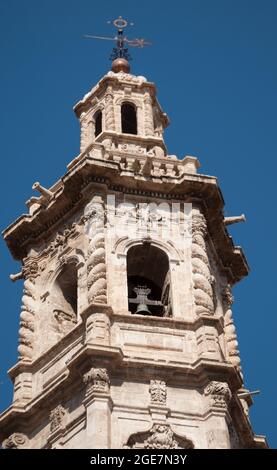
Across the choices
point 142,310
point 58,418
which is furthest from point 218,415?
point 142,310

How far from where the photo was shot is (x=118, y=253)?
3117cm

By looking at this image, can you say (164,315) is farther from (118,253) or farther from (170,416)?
(170,416)

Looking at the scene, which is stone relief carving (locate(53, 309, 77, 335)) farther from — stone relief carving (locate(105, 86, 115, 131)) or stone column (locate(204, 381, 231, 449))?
stone relief carving (locate(105, 86, 115, 131))

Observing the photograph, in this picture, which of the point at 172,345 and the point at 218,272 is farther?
the point at 218,272

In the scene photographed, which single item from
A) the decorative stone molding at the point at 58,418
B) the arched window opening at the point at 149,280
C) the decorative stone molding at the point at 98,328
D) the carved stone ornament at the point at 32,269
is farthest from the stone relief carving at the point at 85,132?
the decorative stone molding at the point at 58,418

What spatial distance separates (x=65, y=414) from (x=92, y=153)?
754 centimetres

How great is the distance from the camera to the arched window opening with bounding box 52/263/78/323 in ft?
105

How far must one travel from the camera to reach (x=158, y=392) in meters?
27.9

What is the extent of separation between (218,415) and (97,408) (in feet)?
8.39

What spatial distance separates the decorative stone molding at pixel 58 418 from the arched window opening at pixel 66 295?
3723 mm

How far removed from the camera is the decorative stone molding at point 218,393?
2791 cm

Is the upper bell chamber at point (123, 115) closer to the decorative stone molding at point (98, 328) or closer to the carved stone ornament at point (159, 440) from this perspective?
the decorative stone molding at point (98, 328)

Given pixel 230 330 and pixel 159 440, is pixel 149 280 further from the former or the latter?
pixel 159 440

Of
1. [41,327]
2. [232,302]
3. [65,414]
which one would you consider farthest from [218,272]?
[65,414]
